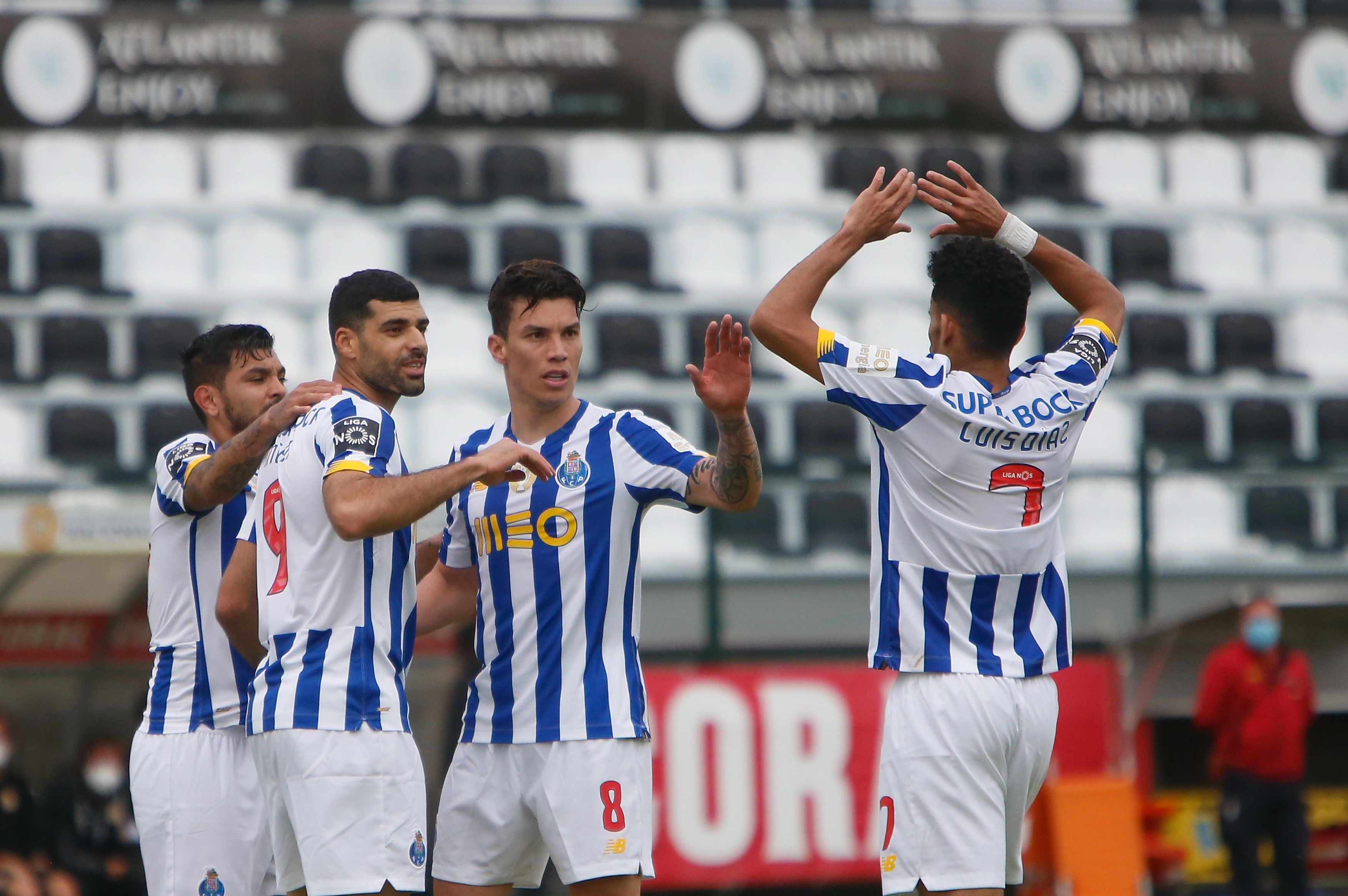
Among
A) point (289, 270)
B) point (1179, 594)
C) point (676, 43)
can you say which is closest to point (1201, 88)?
point (676, 43)

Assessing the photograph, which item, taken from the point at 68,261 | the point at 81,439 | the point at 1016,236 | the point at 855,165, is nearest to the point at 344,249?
the point at 68,261

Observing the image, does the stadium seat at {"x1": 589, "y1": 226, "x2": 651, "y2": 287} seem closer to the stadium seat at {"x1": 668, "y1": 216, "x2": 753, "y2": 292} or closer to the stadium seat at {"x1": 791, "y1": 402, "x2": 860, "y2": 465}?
the stadium seat at {"x1": 668, "y1": 216, "x2": 753, "y2": 292}

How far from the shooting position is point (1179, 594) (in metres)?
9.59

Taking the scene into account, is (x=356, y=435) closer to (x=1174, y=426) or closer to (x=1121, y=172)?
(x=1174, y=426)

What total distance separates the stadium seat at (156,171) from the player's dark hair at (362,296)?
10.5 metres

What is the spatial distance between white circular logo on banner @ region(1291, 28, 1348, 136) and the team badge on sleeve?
13.8 metres

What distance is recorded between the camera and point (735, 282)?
558 inches

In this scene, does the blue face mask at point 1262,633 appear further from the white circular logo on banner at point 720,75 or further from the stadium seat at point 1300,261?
the white circular logo on banner at point 720,75

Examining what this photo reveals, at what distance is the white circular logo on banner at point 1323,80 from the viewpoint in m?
15.4

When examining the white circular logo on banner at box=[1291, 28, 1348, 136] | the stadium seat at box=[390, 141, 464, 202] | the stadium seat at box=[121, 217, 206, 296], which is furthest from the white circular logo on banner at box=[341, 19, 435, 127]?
the white circular logo on banner at box=[1291, 28, 1348, 136]

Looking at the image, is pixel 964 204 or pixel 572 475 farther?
pixel 572 475

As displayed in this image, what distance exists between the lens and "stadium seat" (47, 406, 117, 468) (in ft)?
38.9

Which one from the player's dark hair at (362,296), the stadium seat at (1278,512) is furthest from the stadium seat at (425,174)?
the player's dark hair at (362,296)

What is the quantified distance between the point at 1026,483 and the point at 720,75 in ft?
36.6
